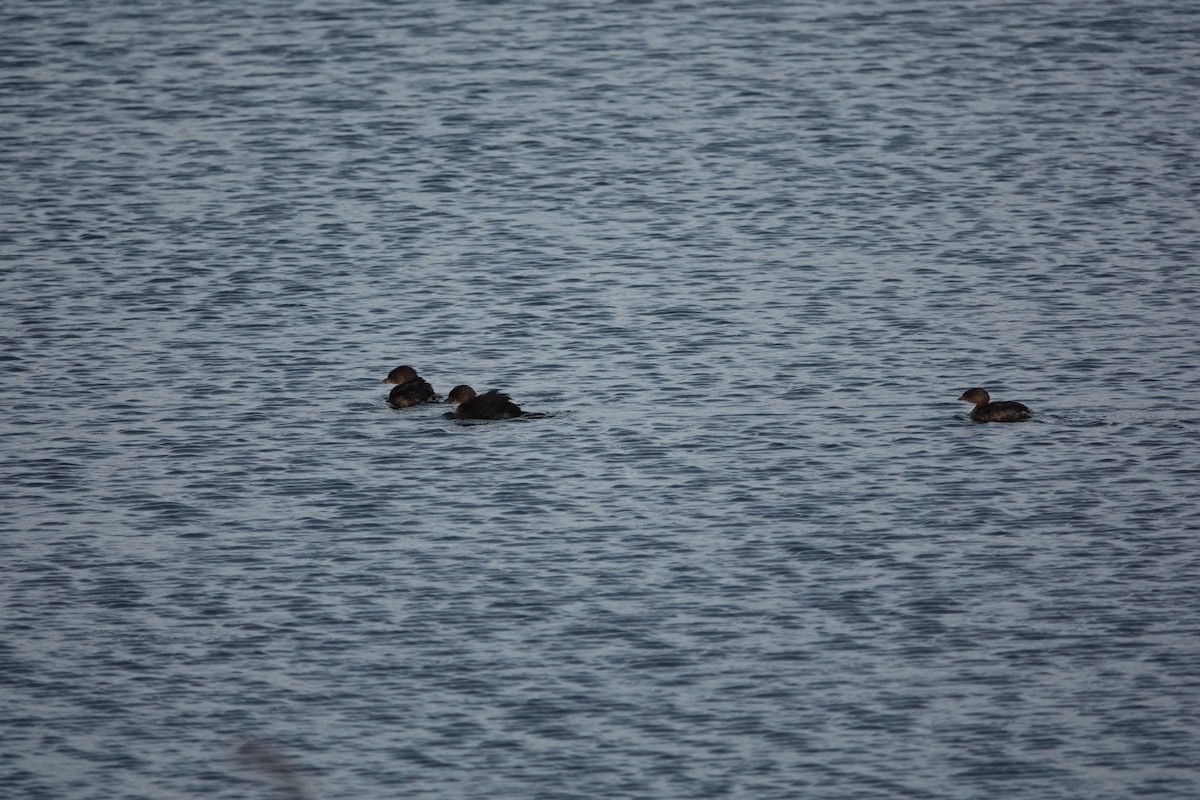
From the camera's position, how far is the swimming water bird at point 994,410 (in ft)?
60.8

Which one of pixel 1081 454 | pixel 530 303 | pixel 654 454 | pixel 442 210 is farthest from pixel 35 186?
pixel 1081 454

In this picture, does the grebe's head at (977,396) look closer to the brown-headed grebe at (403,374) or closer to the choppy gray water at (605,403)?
the choppy gray water at (605,403)

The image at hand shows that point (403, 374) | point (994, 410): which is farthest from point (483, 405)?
point (994, 410)

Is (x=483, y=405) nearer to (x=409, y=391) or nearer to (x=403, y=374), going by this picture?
(x=409, y=391)

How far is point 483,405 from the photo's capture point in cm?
1884

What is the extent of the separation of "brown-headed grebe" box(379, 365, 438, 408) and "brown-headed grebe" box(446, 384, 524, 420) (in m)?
0.37

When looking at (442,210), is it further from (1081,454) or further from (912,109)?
(1081,454)

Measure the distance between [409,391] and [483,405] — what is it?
0.84 m

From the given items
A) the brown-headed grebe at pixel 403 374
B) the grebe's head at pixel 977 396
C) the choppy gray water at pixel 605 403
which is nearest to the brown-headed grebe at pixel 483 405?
the choppy gray water at pixel 605 403

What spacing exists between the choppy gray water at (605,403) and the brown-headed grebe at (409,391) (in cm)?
22

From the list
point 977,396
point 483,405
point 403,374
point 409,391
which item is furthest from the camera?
point 403,374

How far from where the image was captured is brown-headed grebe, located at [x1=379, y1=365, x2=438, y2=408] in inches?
760

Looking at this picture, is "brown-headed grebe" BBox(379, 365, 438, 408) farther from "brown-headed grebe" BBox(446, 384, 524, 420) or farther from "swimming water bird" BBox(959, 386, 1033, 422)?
"swimming water bird" BBox(959, 386, 1033, 422)

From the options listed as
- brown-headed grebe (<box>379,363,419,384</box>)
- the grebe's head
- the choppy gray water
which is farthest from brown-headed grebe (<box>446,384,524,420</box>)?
the grebe's head
